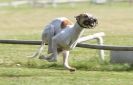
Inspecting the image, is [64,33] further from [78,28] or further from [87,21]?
[87,21]

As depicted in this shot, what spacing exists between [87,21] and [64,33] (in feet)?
1.87

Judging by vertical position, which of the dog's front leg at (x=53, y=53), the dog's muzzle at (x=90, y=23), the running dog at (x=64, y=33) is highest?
the dog's muzzle at (x=90, y=23)

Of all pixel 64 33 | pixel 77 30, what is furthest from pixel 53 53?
pixel 77 30

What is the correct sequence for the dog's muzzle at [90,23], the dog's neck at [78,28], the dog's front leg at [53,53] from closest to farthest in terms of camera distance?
the dog's muzzle at [90,23], the dog's neck at [78,28], the dog's front leg at [53,53]

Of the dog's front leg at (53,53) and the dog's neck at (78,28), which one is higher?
the dog's neck at (78,28)

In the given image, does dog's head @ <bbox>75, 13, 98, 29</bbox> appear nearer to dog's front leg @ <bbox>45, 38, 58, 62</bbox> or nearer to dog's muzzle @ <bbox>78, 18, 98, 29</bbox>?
dog's muzzle @ <bbox>78, 18, 98, 29</bbox>

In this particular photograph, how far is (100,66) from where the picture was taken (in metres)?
11.2

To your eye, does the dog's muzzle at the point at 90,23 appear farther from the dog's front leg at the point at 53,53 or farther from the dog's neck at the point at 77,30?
the dog's front leg at the point at 53,53

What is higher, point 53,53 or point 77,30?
point 77,30

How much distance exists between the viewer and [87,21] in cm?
940

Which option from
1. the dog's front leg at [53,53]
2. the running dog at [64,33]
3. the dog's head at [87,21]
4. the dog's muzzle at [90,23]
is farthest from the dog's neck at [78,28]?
the dog's front leg at [53,53]

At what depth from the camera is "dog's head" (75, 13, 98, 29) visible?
30.7 feet

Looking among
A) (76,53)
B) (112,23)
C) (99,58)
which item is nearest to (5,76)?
(99,58)

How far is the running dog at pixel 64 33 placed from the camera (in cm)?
943
